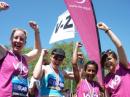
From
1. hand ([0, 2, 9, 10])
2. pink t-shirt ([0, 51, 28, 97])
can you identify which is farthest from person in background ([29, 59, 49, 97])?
hand ([0, 2, 9, 10])

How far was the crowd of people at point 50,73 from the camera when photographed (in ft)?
17.1

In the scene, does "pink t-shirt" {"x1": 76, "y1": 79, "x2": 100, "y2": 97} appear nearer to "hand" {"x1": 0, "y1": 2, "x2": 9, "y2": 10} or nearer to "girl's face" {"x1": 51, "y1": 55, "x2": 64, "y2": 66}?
"girl's face" {"x1": 51, "y1": 55, "x2": 64, "y2": 66}

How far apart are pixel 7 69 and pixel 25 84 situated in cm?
35

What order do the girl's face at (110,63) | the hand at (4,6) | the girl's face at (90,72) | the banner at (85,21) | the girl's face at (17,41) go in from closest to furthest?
the hand at (4,6)
the girl's face at (17,41)
the girl's face at (110,63)
the girl's face at (90,72)
the banner at (85,21)

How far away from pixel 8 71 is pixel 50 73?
94 cm

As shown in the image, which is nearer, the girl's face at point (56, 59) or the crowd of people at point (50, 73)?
the crowd of people at point (50, 73)

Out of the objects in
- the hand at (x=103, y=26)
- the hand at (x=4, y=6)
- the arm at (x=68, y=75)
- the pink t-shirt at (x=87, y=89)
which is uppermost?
the hand at (x=4, y=6)

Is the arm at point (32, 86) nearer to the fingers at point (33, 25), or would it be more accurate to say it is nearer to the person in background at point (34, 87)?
the person in background at point (34, 87)

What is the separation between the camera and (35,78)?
5.81 m

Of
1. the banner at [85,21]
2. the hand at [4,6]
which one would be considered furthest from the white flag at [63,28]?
the hand at [4,6]

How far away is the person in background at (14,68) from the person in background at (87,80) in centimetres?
111

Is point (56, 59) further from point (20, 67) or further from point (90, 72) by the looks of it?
point (20, 67)

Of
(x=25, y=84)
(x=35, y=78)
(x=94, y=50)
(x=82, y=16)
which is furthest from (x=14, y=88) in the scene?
(x=82, y=16)

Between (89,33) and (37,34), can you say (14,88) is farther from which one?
(89,33)
